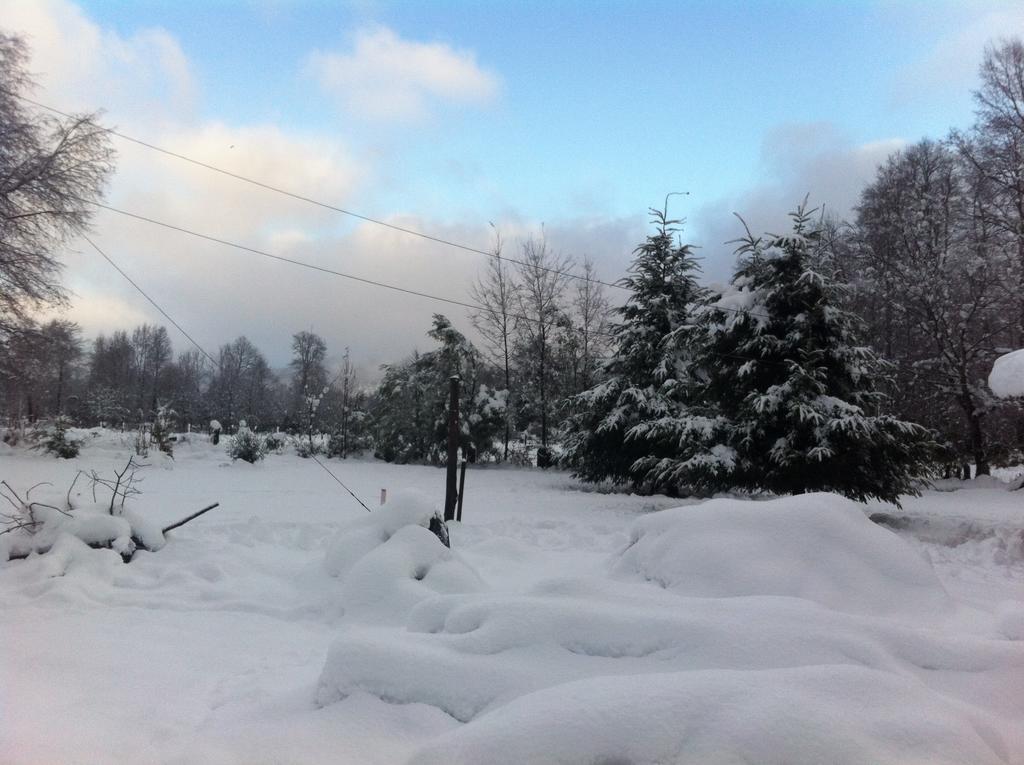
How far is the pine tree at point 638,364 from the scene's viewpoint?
52.3ft

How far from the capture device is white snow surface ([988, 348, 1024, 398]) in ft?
28.0

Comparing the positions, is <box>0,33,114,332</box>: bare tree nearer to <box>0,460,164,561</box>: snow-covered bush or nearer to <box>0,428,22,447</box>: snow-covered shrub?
<box>0,428,22,447</box>: snow-covered shrub

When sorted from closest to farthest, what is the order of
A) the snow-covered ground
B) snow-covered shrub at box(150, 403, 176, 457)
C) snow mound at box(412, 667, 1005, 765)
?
snow mound at box(412, 667, 1005, 765), the snow-covered ground, snow-covered shrub at box(150, 403, 176, 457)

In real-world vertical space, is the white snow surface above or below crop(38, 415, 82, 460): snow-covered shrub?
above

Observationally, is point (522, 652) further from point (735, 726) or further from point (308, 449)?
point (308, 449)

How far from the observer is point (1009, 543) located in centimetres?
811

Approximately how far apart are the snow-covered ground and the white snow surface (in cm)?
342

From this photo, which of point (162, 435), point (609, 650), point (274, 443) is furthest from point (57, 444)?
point (609, 650)

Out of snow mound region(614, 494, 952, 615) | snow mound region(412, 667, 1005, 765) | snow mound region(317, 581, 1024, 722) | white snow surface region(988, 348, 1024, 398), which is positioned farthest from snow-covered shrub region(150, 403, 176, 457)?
white snow surface region(988, 348, 1024, 398)

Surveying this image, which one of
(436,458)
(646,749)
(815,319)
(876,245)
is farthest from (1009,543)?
(436,458)

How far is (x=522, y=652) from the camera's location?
2820mm

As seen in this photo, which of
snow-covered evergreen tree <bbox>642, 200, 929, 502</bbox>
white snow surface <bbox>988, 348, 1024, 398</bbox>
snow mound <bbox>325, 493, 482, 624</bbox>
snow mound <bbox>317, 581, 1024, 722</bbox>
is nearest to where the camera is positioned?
snow mound <bbox>317, 581, 1024, 722</bbox>

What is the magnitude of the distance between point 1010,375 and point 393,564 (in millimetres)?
9051

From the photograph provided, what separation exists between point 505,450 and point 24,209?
17.8 meters
